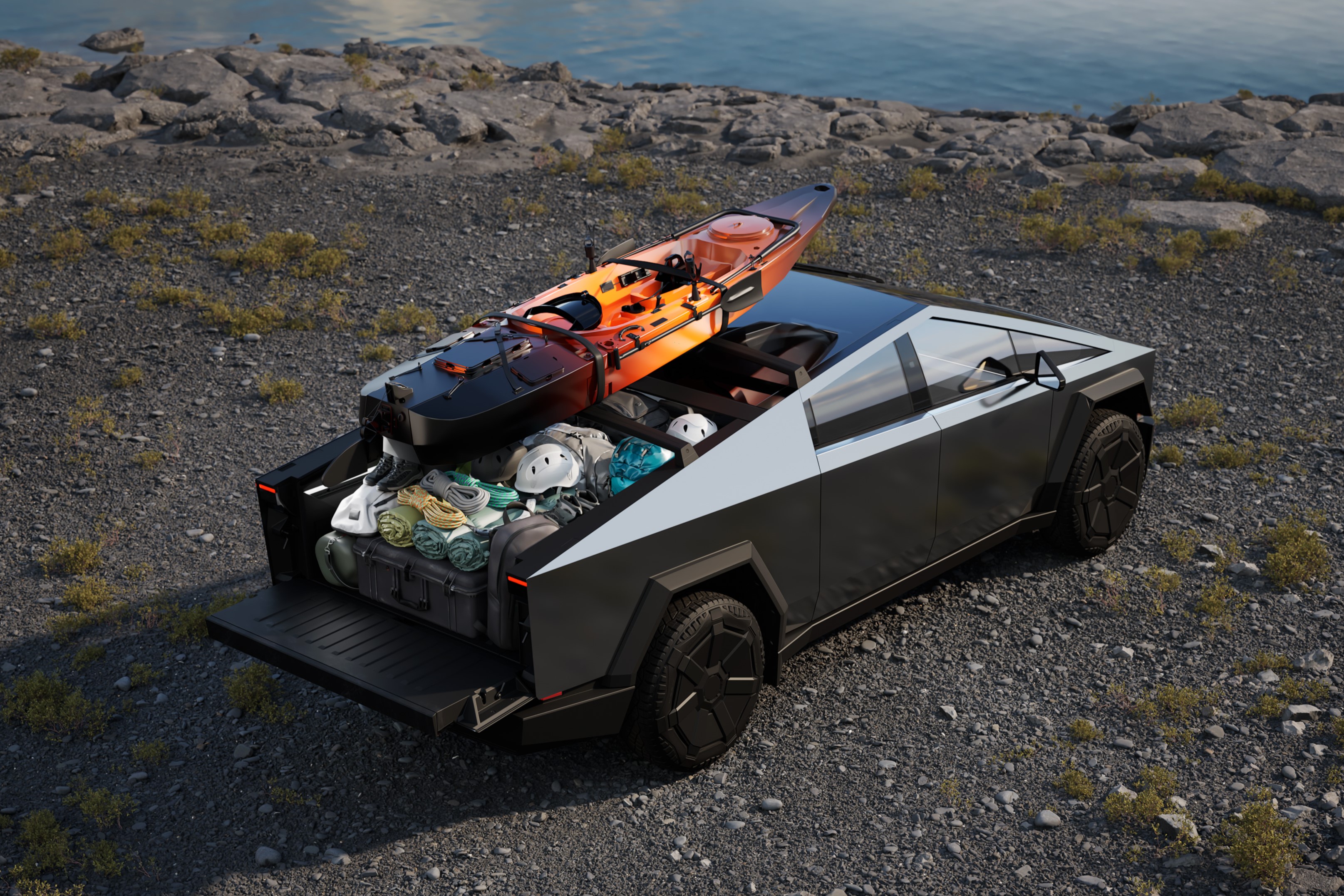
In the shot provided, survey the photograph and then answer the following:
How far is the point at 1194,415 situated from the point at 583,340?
506 centimetres

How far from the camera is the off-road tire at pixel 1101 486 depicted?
577 centimetres

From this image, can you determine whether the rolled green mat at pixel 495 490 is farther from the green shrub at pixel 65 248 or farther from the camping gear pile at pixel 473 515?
the green shrub at pixel 65 248

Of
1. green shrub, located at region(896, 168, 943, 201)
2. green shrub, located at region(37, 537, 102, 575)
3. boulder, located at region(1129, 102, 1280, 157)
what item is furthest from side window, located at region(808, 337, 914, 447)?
boulder, located at region(1129, 102, 1280, 157)

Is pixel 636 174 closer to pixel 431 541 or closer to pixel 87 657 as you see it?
pixel 87 657

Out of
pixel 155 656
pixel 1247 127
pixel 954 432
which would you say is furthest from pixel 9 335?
pixel 1247 127

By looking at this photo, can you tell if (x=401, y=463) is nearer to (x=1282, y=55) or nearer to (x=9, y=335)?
(x=9, y=335)

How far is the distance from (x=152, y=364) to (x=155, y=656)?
A: 3.74 meters

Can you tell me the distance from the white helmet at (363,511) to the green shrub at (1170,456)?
5077 millimetres

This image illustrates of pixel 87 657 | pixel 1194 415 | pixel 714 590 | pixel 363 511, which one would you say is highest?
pixel 363 511

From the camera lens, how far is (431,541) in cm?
421

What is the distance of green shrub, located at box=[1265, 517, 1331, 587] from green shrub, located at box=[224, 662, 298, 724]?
5.06 meters

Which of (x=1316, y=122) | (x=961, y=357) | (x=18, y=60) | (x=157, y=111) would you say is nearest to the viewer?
(x=961, y=357)

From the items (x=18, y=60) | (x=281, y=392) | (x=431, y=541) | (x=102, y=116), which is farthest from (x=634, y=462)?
(x=18, y=60)

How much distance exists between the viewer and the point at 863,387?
4.75 m
